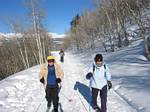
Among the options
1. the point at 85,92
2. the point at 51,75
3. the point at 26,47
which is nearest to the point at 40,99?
the point at 85,92

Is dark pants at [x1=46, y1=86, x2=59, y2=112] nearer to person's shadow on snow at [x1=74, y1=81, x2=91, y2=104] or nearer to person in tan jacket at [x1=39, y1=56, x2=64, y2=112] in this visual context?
person in tan jacket at [x1=39, y1=56, x2=64, y2=112]

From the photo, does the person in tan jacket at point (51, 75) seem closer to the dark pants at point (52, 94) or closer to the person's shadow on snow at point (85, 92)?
the dark pants at point (52, 94)

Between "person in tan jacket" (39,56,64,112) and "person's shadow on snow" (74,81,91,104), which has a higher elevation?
"person in tan jacket" (39,56,64,112)

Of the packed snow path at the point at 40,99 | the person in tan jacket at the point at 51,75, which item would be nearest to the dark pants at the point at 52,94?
the person in tan jacket at the point at 51,75

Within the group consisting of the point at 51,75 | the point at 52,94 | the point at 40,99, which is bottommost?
the point at 40,99

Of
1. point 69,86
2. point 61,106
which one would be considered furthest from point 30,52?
point 61,106

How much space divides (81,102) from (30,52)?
67.1m

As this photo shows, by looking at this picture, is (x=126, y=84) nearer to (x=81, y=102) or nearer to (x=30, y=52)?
(x=81, y=102)

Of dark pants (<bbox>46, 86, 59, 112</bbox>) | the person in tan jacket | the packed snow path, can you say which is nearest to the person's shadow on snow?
the packed snow path

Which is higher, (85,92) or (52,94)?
(52,94)

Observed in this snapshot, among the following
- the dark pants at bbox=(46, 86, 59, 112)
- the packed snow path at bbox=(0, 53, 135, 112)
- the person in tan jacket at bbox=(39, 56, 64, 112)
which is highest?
the person in tan jacket at bbox=(39, 56, 64, 112)

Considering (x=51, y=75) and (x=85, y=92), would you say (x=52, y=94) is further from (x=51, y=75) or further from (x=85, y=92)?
(x=85, y=92)

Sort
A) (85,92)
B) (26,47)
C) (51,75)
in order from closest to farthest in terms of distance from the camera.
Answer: (51,75) < (85,92) < (26,47)

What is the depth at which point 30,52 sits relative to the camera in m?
76.8
